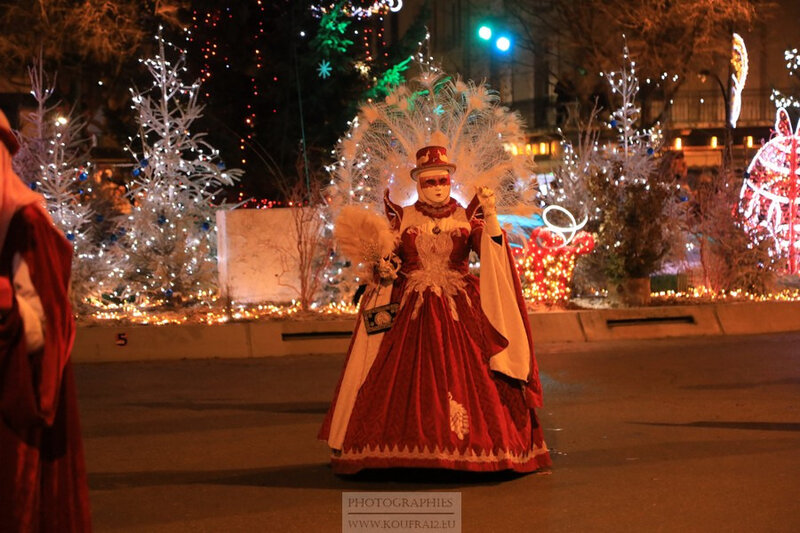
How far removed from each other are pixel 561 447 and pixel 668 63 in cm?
2006

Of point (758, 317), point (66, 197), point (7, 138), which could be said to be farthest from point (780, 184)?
point (7, 138)

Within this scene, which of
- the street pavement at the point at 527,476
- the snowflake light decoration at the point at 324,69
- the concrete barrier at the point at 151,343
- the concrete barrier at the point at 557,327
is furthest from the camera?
the snowflake light decoration at the point at 324,69

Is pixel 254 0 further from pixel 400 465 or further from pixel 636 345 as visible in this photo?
pixel 400 465

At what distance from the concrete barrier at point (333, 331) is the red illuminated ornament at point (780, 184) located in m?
3.82

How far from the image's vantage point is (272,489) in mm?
7090

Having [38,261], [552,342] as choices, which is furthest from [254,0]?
[38,261]

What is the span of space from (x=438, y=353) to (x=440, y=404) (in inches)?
12.8

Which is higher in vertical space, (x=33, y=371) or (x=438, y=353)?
A: (x=33, y=371)

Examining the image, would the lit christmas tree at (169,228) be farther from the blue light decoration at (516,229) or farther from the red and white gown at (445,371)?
the red and white gown at (445,371)

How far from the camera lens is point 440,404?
281 inches

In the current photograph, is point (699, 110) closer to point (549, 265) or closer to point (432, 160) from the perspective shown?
point (549, 265)

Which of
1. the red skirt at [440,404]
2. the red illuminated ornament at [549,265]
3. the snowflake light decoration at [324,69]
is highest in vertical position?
the snowflake light decoration at [324,69]

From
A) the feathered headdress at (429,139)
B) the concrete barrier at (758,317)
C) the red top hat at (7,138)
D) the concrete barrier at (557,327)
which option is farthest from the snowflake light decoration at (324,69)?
the red top hat at (7,138)

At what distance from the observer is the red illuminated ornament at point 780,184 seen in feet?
62.4
